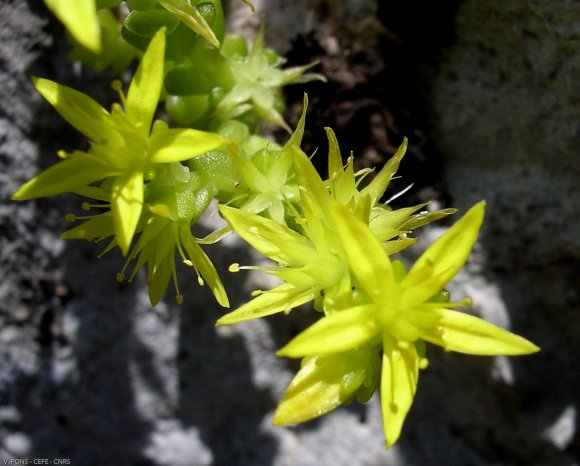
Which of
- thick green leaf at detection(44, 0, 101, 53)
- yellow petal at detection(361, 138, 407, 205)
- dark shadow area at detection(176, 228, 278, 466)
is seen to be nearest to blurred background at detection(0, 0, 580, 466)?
dark shadow area at detection(176, 228, 278, 466)

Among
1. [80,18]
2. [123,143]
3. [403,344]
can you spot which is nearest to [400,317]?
[403,344]

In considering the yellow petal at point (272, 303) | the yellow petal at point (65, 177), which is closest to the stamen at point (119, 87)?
the yellow petal at point (65, 177)

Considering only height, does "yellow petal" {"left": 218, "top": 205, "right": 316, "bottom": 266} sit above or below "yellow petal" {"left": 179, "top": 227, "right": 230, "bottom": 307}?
above

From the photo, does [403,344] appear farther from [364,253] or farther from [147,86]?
[147,86]

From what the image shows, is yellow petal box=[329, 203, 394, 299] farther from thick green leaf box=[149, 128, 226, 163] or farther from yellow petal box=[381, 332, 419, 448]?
thick green leaf box=[149, 128, 226, 163]

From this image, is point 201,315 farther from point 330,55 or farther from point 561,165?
point 561,165
